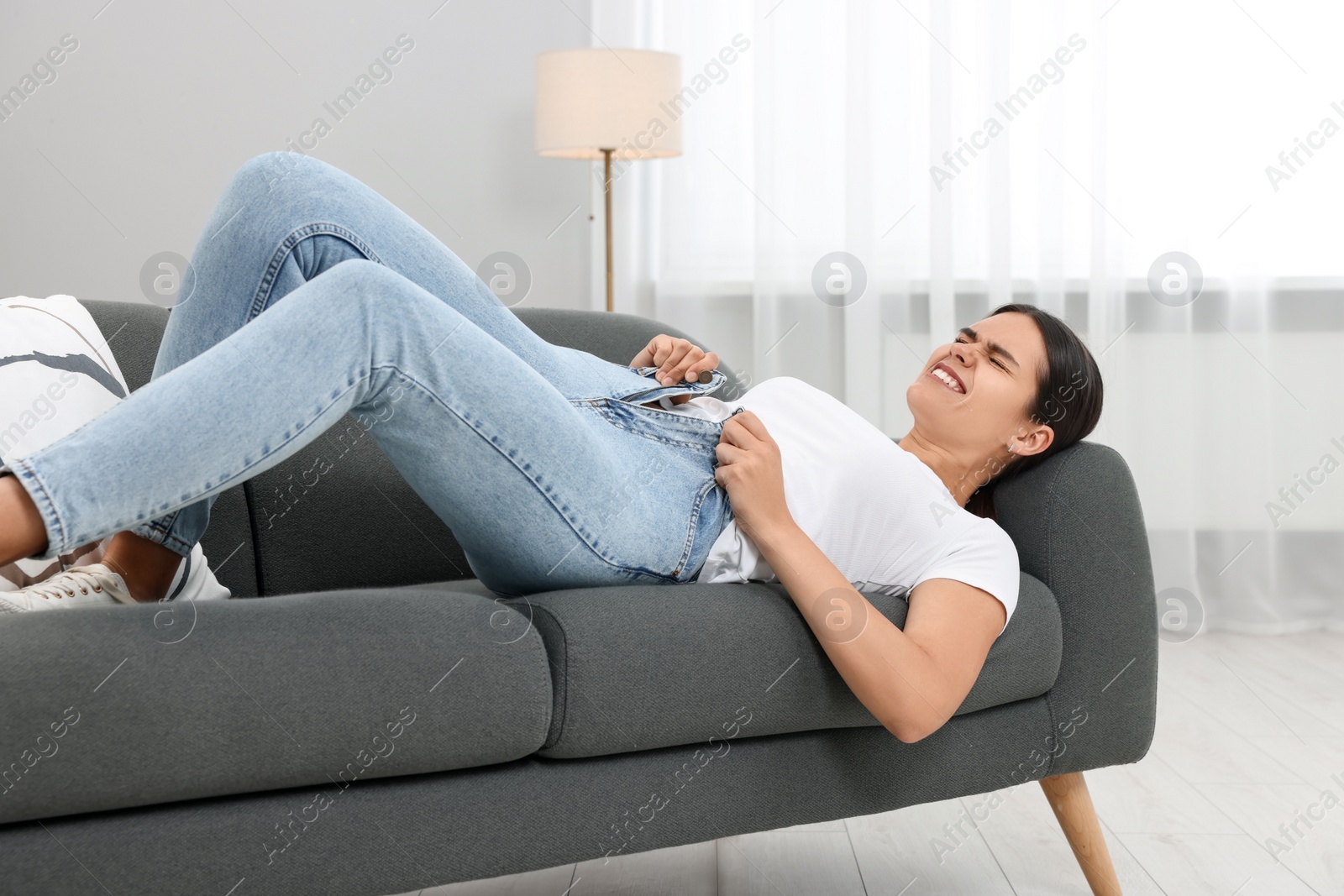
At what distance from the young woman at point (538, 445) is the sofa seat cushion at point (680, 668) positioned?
4 cm

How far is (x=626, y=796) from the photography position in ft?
3.61

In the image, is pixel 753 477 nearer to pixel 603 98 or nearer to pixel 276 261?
pixel 276 261

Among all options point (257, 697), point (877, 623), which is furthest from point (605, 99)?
point (257, 697)

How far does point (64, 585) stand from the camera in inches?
42.9

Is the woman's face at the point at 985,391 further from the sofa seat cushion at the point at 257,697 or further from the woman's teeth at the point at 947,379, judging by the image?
the sofa seat cushion at the point at 257,697

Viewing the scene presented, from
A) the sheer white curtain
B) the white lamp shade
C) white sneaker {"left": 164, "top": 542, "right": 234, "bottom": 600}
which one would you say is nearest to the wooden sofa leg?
white sneaker {"left": 164, "top": 542, "right": 234, "bottom": 600}

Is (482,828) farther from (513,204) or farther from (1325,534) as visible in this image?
(1325,534)

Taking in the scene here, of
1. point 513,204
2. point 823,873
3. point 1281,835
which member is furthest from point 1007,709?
point 513,204

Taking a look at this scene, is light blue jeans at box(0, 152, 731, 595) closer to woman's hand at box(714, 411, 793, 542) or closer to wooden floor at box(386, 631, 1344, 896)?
woman's hand at box(714, 411, 793, 542)

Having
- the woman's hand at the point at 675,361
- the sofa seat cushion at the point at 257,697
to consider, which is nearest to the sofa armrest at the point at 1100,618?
the woman's hand at the point at 675,361

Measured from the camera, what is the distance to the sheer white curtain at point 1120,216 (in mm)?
2852

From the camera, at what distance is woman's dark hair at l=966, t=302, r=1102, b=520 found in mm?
1436

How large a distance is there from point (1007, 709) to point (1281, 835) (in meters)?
0.63

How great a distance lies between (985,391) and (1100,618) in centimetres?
33
